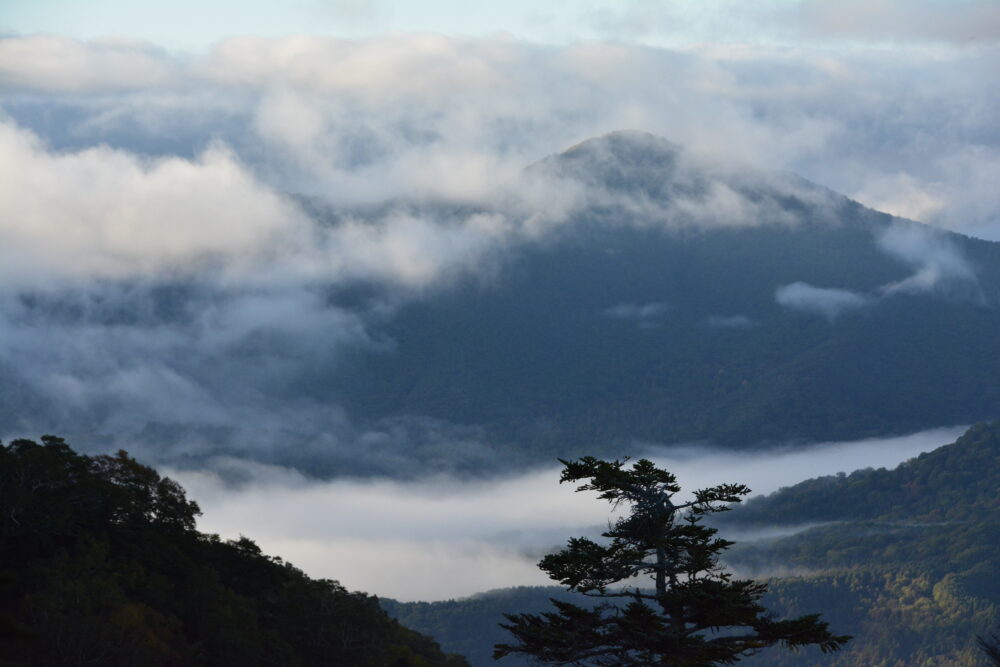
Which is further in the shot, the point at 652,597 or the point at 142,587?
the point at 142,587

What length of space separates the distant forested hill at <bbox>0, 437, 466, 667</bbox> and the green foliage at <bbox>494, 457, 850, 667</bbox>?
3083cm

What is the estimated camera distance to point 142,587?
266 ft

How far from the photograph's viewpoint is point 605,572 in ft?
132

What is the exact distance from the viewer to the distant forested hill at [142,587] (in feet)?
227

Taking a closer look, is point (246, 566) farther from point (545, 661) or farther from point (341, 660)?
point (545, 661)

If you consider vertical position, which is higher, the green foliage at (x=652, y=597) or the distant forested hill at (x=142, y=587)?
the distant forested hill at (x=142, y=587)

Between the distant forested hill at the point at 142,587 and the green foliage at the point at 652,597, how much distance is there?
30.8 metres

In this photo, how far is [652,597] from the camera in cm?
3781

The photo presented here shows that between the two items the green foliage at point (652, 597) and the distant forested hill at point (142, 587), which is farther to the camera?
the distant forested hill at point (142, 587)

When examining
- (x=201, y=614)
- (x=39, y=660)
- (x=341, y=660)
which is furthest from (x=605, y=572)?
(x=341, y=660)

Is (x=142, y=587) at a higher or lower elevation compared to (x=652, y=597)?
higher

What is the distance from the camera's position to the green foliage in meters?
38.4

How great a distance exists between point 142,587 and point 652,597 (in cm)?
4928

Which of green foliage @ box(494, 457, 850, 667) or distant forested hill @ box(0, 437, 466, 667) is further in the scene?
distant forested hill @ box(0, 437, 466, 667)
